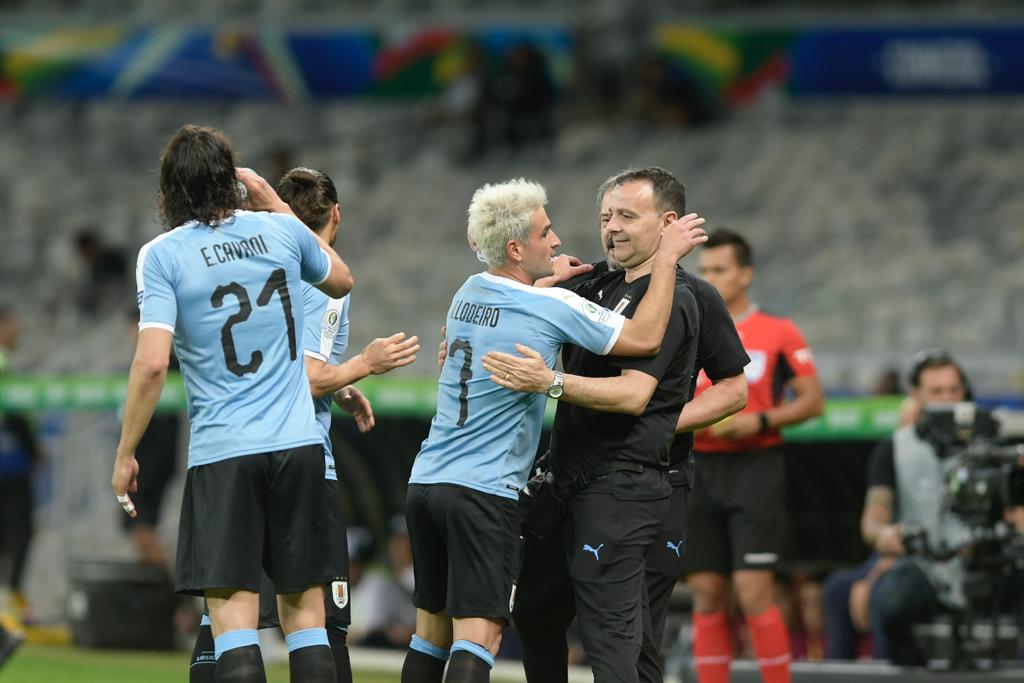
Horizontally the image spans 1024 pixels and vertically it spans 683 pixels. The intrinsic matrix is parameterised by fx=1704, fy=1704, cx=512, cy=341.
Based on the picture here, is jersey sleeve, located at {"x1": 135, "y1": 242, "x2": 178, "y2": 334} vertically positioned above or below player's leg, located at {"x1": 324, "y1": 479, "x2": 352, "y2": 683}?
above

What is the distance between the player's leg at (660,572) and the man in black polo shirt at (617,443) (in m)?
0.11

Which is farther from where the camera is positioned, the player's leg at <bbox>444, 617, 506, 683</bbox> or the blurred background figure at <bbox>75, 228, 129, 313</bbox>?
the blurred background figure at <bbox>75, 228, 129, 313</bbox>

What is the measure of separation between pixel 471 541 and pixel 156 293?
1.28 metres

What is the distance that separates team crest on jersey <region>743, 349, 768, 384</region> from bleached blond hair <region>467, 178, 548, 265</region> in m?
2.27

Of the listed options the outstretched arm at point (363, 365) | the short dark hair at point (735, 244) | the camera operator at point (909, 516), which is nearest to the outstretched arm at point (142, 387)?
the outstretched arm at point (363, 365)

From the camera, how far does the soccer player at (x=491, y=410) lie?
5.53m

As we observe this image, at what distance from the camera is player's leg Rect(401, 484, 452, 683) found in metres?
5.67

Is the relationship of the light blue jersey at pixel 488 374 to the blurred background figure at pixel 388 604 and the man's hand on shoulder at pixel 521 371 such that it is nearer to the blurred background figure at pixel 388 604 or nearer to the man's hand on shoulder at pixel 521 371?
the man's hand on shoulder at pixel 521 371

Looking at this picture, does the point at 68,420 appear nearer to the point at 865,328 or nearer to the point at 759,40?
the point at 865,328

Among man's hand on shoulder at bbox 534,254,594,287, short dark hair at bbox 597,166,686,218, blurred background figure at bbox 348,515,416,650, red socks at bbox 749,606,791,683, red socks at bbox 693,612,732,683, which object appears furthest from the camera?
blurred background figure at bbox 348,515,416,650

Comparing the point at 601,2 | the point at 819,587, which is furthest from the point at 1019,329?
the point at 601,2

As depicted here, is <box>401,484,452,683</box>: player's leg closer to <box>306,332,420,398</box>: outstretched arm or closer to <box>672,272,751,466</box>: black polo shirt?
<box>306,332,420,398</box>: outstretched arm

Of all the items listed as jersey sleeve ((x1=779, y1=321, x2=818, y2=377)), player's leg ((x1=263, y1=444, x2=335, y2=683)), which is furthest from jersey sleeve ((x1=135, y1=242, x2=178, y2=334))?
jersey sleeve ((x1=779, y1=321, x2=818, y2=377))

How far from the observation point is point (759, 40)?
1947 cm
